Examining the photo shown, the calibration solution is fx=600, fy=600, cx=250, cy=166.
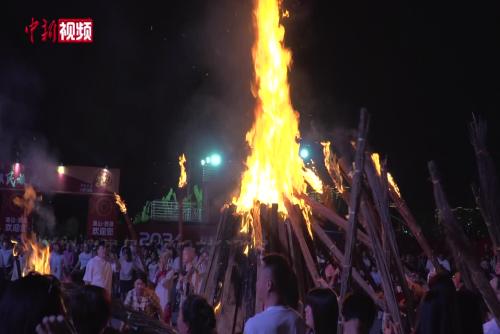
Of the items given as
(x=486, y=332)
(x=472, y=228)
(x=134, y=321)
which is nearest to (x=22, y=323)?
(x=134, y=321)

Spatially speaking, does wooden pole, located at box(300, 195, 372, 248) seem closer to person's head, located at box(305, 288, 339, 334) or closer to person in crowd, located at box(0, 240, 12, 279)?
person's head, located at box(305, 288, 339, 334)

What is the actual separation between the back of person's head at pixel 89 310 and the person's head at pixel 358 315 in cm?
195

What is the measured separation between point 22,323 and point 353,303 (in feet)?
8.74

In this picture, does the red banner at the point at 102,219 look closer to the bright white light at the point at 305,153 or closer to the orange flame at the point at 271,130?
the bright white light at the point at 305,153

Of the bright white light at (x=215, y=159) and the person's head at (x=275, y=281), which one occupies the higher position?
the bright white light at (x=215, y=159)

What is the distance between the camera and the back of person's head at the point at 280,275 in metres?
4.23

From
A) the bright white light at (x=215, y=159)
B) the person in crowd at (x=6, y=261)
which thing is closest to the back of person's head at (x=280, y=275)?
the bright white light at (x=215, y=159)

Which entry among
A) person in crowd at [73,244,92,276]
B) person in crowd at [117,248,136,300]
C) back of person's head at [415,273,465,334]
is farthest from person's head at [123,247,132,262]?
back of person's head at [415,273,465,334]

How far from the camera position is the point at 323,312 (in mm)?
4562

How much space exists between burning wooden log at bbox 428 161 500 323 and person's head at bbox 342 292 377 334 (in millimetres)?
2818

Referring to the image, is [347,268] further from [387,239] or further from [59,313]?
[59,313]

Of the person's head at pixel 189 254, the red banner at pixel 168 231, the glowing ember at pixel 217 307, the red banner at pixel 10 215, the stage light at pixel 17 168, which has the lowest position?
the glowing ember at pixel 217 307

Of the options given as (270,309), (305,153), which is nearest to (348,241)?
(270,309)

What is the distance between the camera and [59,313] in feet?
8.80
